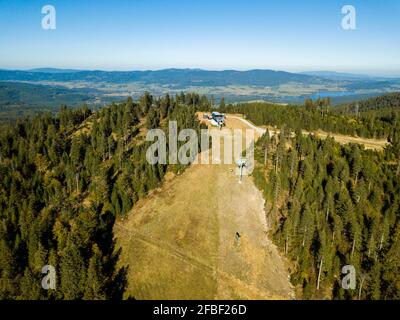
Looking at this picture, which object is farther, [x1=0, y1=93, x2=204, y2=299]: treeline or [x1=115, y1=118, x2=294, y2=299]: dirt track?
[x1=0, y1=93, x2=204, y2=299]: treeline

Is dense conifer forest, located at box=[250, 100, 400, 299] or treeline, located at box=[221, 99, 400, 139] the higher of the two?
treeline, located at box=[221, 99, 400, 139]

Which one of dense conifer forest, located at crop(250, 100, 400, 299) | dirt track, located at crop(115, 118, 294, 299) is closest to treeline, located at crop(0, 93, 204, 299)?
Result: dirt track, located at crop(115, 118, 294, 299)

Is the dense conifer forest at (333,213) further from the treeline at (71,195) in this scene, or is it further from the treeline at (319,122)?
the treeline at (71,195)

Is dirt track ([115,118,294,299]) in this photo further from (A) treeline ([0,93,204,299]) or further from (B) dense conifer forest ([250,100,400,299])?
(A) treeline ([0,93,204,299])

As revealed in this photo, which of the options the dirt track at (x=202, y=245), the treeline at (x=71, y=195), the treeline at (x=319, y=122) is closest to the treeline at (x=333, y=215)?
the dirt track at (x=202, y=245)

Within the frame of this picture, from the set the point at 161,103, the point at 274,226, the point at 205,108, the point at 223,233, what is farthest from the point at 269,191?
the point at 205,108

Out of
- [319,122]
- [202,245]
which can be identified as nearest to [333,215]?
[202,245]

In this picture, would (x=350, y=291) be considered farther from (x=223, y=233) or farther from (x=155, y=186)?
(x=155, y=186)
